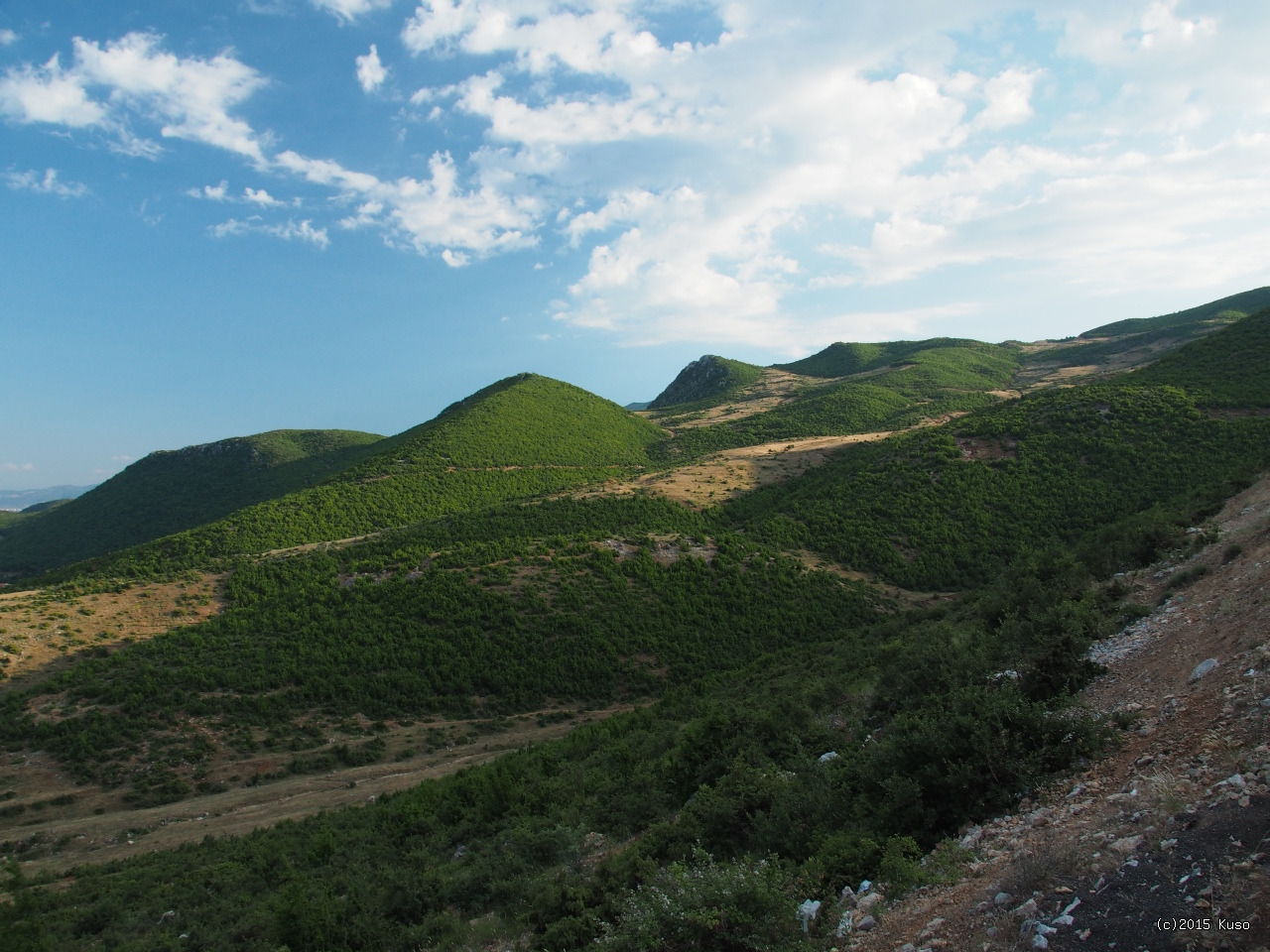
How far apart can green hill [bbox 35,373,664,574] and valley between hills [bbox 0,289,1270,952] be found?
27.5 inches

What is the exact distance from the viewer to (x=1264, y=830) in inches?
157

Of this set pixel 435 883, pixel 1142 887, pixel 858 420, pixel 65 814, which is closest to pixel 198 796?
pixel 65 814

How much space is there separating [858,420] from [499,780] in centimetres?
7540

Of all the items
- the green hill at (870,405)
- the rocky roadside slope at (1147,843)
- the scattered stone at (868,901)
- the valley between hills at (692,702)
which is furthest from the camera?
the green hill at (870,405)

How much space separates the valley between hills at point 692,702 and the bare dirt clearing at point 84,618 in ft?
0.66

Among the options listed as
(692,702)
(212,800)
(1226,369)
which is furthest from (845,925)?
(1226,369)

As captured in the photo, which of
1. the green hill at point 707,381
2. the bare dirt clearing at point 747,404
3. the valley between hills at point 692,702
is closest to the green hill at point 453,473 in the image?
the valley between hills at point 692,702

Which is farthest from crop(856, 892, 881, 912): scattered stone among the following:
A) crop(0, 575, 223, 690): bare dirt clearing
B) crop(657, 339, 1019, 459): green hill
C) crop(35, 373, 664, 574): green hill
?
crop(657, 339, 1019, 459): green hill

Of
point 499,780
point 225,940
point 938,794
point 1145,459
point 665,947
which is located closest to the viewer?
point 665,947

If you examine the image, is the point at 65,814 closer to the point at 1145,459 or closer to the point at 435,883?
the point at 435,883

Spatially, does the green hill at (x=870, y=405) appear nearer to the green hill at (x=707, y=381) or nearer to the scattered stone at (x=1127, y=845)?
the green hill at (x=707, y=381)

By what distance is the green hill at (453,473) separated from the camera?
44.9 m

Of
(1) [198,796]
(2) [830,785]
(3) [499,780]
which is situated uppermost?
(2) [830,785]

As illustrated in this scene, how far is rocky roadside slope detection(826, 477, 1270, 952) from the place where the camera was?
3.72 meters
